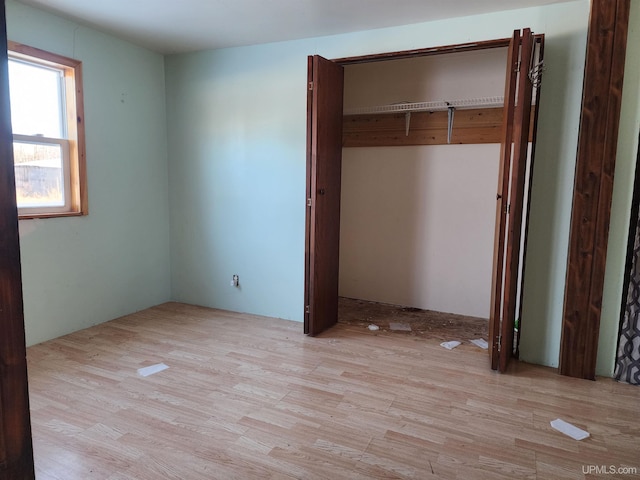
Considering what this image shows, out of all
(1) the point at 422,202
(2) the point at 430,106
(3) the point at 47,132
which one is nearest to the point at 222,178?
(3) the point at 47,132

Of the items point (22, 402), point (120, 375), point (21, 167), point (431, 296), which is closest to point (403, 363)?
point (431, 296)

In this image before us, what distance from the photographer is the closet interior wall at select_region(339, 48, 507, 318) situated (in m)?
3.78

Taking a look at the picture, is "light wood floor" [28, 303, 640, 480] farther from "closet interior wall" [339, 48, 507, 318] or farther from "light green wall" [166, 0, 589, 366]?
"closet interior wall" [339, 48, 507, 318]

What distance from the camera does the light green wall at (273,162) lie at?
2689 millimetres

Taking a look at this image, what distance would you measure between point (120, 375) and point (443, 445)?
200 cm

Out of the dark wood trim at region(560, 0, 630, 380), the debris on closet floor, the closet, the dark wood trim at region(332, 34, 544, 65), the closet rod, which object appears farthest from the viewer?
the closet rod

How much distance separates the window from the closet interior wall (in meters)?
2.53

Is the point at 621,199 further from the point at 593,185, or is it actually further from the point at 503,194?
the point at 503,194

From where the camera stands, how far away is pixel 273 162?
3.66 metres

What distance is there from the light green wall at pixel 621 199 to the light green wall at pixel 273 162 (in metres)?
0.25

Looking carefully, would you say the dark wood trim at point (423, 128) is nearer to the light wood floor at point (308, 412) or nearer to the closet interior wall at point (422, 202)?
the closet interior wall at point (422, 202)

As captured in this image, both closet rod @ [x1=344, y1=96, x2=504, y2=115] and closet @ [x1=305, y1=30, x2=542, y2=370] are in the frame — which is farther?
closet rod @ [x1=344, y1=96, x2=504, y2=115]

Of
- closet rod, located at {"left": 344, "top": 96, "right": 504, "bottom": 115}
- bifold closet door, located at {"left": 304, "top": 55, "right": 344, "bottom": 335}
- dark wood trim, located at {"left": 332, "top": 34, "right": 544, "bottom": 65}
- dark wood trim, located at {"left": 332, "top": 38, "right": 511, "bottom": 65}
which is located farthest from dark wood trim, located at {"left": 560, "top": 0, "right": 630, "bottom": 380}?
bifold closet door, located at {"left": 304, "top": 55, "right": 344, "bottom": 335}

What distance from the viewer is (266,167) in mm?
3695
